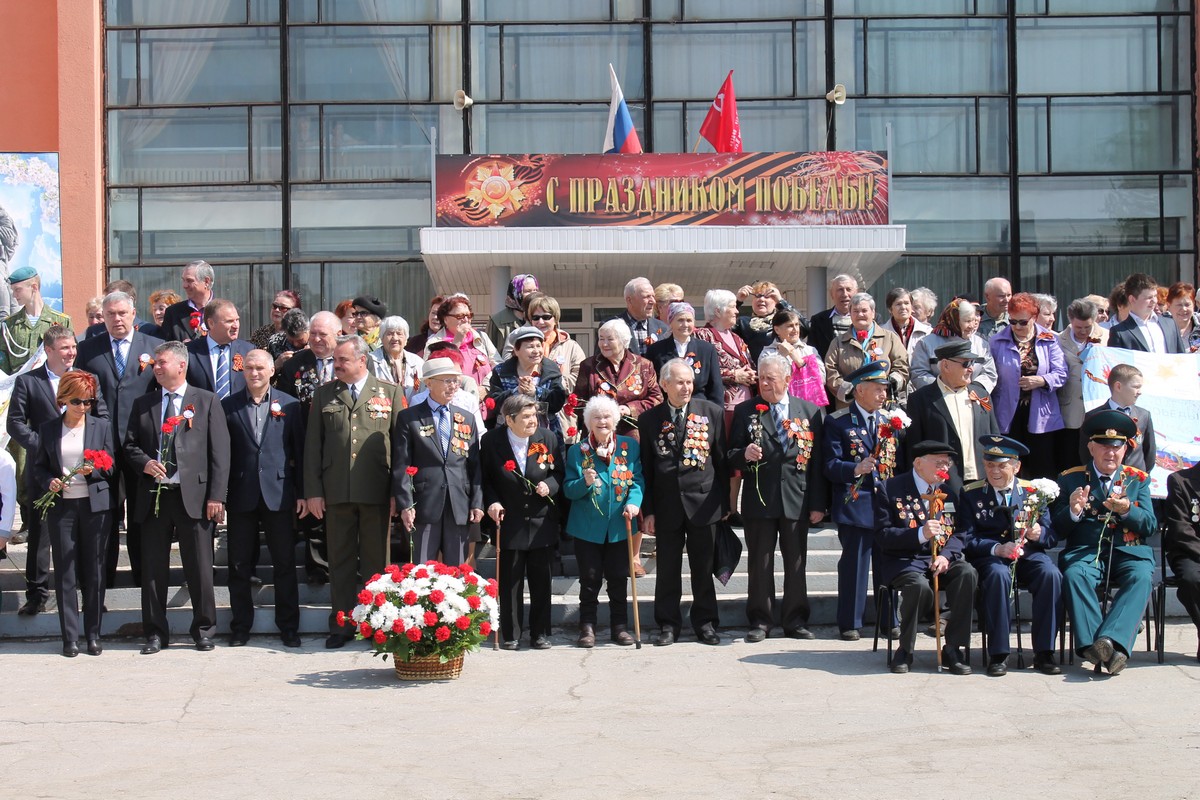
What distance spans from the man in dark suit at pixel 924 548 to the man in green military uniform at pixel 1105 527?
664 millimetres

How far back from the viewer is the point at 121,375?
980 cm

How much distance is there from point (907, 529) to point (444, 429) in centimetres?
304

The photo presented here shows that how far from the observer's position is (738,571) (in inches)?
408

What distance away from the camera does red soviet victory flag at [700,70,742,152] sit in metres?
16.4

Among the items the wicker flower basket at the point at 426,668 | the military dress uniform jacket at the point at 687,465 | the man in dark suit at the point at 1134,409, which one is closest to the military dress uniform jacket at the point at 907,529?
the military dress uniform jacket at the point at 687,465

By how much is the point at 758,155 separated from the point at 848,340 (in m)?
5.53

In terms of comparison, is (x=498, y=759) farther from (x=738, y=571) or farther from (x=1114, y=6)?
(x=1114, y=6)

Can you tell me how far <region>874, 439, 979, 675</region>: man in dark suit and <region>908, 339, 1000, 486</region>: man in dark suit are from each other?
634 millimetres

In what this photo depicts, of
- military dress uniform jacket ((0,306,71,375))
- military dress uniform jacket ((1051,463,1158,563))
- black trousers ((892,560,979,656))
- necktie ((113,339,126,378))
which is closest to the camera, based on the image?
black trousers ((892,560,979,656))

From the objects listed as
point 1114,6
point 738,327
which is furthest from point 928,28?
point 738,327

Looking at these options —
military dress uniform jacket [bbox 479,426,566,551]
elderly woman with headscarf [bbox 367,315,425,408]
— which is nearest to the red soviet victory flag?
elderly woman with headscarf [bbox 367,315,425,408]

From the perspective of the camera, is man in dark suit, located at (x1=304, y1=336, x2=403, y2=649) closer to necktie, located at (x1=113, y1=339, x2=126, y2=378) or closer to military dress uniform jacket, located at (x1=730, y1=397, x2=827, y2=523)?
necktie, located at (x1=113, y1=339, x2=126, y2=378)

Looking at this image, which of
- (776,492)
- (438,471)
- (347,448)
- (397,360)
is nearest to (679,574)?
(776,492)

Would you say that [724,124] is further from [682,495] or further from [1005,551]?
[1005,551]
